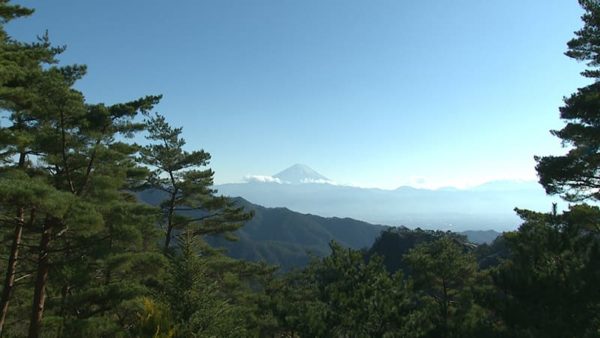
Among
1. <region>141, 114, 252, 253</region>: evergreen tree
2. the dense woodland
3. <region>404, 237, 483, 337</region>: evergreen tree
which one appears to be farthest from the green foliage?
<region>141, 114, 252, 253</region>: evergreen tree

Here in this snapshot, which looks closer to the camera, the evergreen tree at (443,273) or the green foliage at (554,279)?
the green foliage at (554,279)

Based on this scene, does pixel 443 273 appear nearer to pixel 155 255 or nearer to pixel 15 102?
pixel 155 255

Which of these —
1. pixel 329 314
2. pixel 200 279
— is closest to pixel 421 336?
pixel 329 314

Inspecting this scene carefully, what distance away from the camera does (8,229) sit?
52.0 ft

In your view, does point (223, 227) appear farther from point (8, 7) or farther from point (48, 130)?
point (8, 7)

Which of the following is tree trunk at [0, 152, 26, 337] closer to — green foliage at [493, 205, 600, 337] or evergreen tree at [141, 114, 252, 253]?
evergreen tree at [141, 114, 252, 253]

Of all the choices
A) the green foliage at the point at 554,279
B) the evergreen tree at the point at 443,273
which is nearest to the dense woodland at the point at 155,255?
the green foliage at the point at 554,279

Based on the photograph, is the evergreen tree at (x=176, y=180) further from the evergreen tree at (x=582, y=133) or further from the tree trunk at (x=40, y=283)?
the evergreen tree at (x=582, y=133)

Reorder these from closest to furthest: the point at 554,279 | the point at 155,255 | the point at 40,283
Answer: the point at 40,283
the point at 554,279
the point at 155,255

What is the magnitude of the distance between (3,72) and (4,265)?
46.7ft

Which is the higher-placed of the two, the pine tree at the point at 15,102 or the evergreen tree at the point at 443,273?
the pine tree at the point at 15,102

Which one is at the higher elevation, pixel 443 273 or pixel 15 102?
pixel 15 102

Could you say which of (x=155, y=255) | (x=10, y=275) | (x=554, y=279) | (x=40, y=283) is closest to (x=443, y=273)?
(x=554, y=279)

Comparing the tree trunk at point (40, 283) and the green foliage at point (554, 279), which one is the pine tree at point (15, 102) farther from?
the green foliage at point (554, 279)
